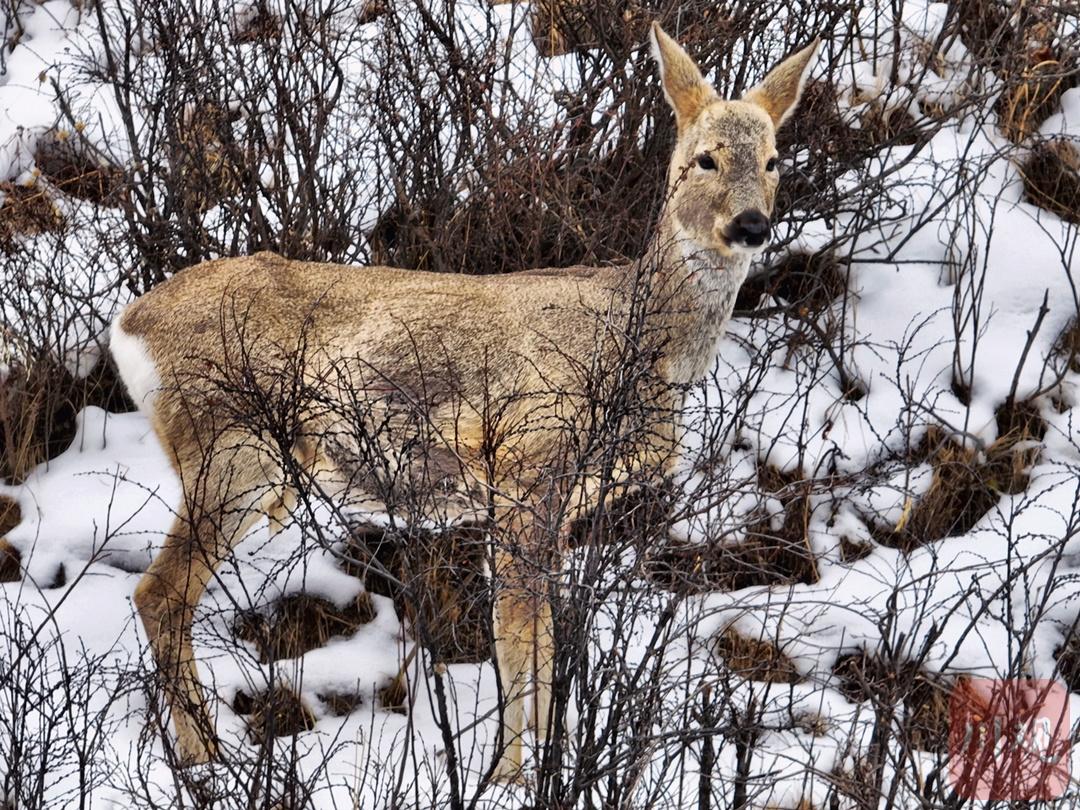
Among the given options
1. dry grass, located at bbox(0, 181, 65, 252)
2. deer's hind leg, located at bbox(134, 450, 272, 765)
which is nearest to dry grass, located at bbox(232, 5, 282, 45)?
dry grass, located at bbox(0, 181, 65, 252)

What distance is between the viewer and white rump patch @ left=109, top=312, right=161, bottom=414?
629 centimetres

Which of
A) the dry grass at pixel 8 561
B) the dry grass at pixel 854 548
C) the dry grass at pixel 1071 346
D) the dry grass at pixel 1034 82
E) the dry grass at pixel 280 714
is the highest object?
the dry grass at pixel 1034 82

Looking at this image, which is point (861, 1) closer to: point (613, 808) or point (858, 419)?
point (858, 419)

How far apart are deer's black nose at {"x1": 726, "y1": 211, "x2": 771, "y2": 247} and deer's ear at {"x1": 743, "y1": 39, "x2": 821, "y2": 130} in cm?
80

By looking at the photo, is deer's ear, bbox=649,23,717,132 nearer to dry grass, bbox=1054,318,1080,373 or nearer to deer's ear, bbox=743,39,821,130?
deer's ear, bbox=743,39,821,130

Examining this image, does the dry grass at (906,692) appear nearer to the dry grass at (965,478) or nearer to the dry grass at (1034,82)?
the dry grass at (965,478)

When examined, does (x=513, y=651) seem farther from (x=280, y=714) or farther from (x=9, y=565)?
(x=9, y=565)

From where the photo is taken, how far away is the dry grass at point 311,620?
22.8ft

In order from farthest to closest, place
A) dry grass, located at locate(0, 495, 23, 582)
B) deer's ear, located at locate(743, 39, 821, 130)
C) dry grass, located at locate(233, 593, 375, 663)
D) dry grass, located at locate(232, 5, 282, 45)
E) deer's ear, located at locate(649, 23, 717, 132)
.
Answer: dry grass, located at locate(232, 5, 282, 45)
dry grass, located at locate(0, 495, 23, 582)
dry grass, located at locate(233, 593, 375, 663)
deer's ear, located at locate(743, 39, 821, 130)
deer's ear, located at locate(649, 23, 717, 132)

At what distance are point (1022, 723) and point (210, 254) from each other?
4712 mm

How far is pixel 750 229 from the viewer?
5.98 meters

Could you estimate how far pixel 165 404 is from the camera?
6.29 metres

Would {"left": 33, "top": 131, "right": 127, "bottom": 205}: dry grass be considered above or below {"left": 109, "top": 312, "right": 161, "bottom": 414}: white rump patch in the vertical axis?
above

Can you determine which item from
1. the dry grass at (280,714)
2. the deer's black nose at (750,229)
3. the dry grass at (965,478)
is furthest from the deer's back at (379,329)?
the dry grass at (965,478)
